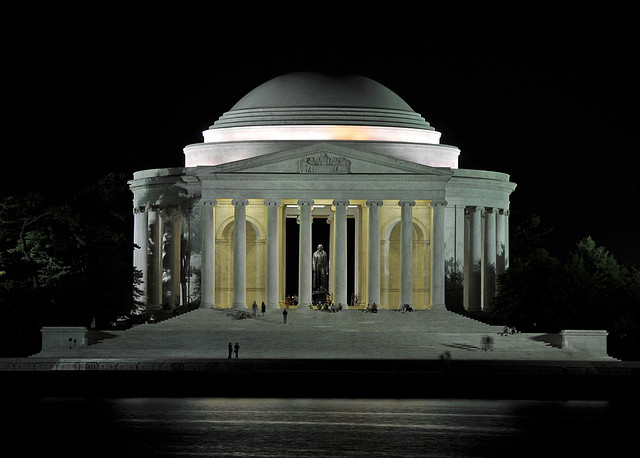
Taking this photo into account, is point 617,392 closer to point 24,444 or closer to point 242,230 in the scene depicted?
point 24,444

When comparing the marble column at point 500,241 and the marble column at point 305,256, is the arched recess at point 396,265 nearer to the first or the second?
the marble column at point 500,241

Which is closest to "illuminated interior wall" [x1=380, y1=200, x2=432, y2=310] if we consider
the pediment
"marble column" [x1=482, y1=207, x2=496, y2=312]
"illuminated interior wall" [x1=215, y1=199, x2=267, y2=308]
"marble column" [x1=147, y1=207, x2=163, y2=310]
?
the pediment

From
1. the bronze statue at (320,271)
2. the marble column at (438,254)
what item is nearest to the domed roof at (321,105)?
the bronze statue at (320,271)

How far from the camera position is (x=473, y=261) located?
6294 inches

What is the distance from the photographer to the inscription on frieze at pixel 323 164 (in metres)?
148

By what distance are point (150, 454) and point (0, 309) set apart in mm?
67795

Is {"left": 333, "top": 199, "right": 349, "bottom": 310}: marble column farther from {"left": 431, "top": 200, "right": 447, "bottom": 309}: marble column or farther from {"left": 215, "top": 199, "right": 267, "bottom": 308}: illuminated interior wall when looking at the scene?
{"left": 215, "top": 199, "right": 267, "bottom": 308}: illuminated interior wall

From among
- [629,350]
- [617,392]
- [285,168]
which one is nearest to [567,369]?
[617,392]

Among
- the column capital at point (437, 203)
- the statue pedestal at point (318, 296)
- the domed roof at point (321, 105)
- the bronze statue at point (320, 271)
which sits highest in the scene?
the domed roof at point (321, 105)

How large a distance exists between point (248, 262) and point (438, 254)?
19.9 m

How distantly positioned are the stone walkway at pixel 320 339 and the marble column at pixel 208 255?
6.86m

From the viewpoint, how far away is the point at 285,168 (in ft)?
485

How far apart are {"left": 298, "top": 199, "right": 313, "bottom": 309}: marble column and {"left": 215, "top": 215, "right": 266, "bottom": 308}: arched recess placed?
28.0 feet

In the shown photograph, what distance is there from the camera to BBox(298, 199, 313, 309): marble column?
14775 cm
